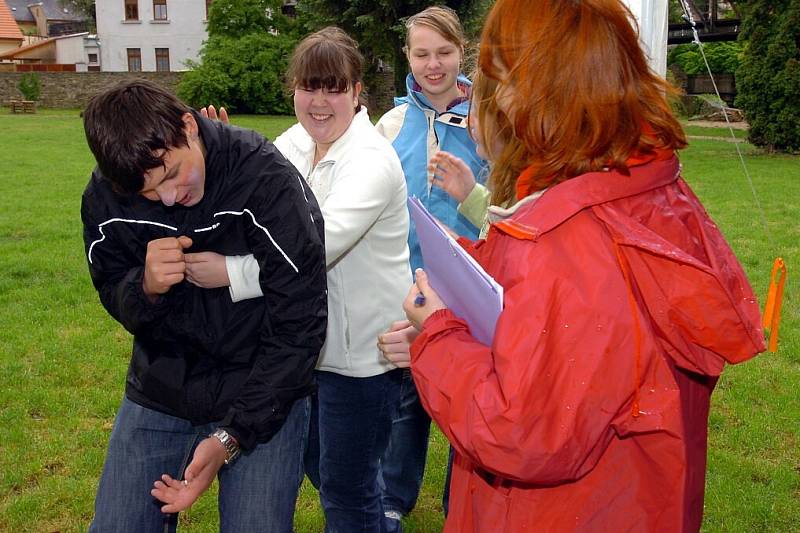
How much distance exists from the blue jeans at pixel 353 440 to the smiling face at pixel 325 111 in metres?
0.82

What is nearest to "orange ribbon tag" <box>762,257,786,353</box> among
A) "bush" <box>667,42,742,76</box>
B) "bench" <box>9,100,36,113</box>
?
"bush" <box>667,42,742,76</box>

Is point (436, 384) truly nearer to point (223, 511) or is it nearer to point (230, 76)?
point (223, 511)

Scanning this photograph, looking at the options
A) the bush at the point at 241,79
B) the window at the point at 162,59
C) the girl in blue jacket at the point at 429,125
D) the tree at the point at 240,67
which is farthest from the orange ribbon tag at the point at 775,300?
the window at the point at 162,59

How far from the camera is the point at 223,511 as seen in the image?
2365 millimetres

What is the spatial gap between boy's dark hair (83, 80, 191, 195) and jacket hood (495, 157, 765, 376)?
906 mm

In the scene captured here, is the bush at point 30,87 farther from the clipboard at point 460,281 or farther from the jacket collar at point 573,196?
the jacket collar at point 573,196

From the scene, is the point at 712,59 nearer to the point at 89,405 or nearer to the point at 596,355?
the point at 89,405

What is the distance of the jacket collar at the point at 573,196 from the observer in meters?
1.51

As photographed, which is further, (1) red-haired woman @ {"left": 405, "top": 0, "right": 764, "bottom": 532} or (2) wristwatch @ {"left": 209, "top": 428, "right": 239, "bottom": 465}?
(2) wristwatch @ {"left": 209, "top": 428, "right": 239, "bottom": 465}

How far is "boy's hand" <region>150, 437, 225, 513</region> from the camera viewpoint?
7.27 ft

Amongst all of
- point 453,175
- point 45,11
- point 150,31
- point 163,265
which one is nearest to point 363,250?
point 453,175

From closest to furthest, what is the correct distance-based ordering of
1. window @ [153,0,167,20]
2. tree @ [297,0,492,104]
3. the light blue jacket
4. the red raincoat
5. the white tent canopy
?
the red raincoat
the light blue jacket
the white tent canopy
tree @ [297,0,492,104]
window @ [153,0,167,20]

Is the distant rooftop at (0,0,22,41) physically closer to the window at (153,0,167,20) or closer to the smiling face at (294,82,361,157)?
the window at (153,0,167,20)

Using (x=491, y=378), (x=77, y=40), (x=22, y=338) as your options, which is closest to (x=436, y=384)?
(x=491, y=378)
